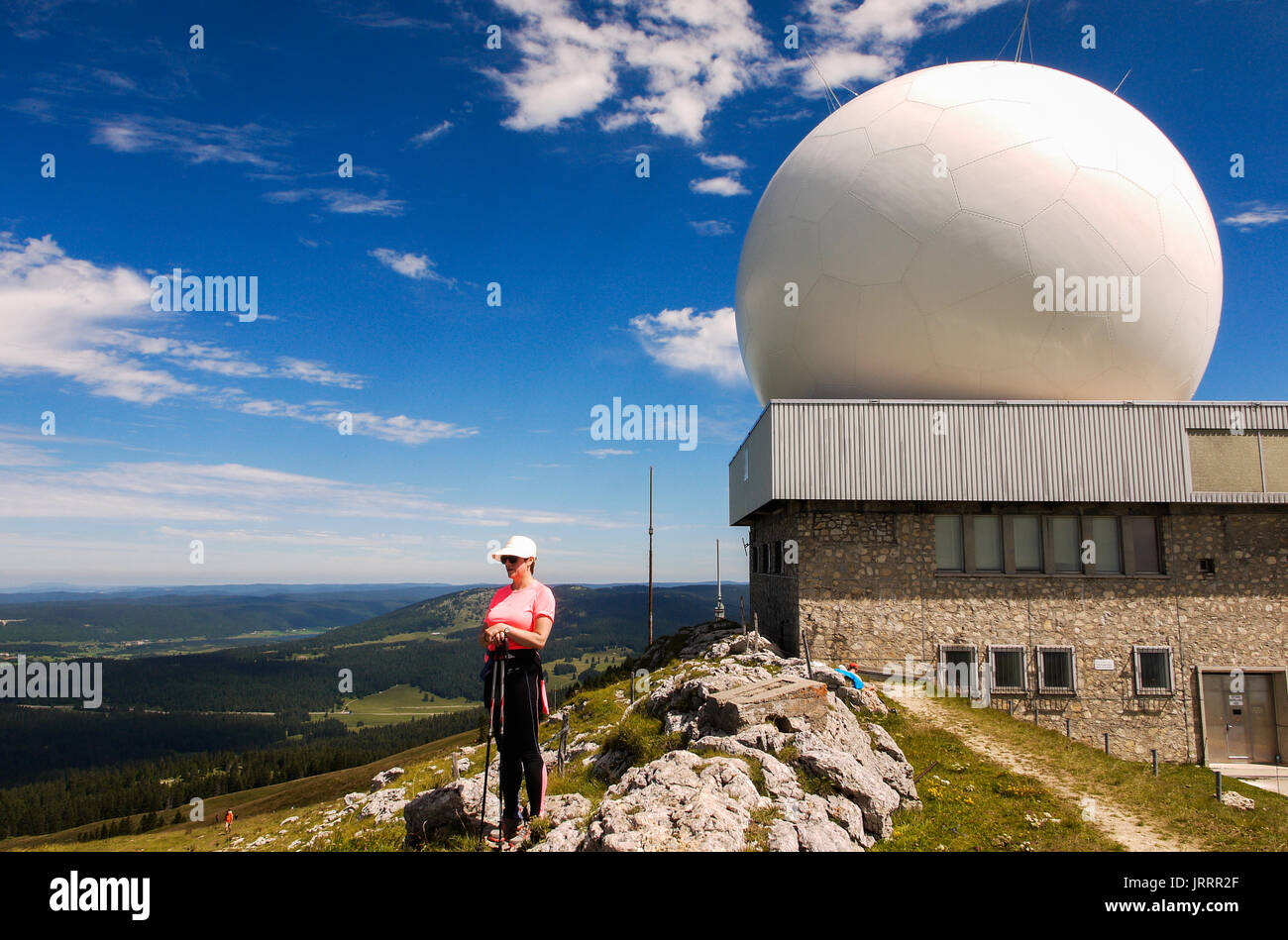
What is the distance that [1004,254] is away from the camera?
1588 centimetres

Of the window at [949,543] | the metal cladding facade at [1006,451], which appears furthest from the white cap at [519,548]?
the window at [949,543]

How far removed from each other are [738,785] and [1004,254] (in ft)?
48.3

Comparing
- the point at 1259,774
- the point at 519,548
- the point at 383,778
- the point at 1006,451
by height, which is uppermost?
the point at 1006,451

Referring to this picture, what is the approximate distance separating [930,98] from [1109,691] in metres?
15.9

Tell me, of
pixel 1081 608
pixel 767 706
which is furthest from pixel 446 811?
pixel 1081 608

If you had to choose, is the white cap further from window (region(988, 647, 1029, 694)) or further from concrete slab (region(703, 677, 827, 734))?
window (region(988, 647, 1029, 694))

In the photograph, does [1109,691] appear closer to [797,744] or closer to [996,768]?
[996,768]

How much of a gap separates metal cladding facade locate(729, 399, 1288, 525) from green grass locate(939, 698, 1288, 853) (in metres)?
5.37

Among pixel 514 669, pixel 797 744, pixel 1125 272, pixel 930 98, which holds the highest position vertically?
pixel 930 98

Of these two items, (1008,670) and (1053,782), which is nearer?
(1053,782)

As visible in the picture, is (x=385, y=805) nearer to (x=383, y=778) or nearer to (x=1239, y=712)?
(x=383, y=778)

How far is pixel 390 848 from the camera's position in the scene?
6852 millimetres

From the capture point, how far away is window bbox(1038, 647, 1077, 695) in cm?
1547
